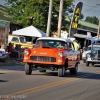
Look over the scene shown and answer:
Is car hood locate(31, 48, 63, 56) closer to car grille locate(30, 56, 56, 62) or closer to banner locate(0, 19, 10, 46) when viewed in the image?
car grille locate(30, 56, 56, 62)

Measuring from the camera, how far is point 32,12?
53.8 metres

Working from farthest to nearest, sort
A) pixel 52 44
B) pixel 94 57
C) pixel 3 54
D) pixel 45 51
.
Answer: pixel 94 57
pixel 3 54
pixel 52 44
pixel 45 51

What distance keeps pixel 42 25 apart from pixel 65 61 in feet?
116

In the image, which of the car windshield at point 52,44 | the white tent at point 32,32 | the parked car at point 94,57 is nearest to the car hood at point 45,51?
the car windshield at point 52,44

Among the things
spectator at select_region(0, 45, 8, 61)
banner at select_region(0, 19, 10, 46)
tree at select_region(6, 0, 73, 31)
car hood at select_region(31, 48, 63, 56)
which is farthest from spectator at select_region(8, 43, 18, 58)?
tree at select_region(6, 0, 73, 31)

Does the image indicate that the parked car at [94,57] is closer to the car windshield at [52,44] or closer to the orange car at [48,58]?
the car windshield at [52,44]

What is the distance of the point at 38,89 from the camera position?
13.3 metres

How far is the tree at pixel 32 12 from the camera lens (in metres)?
53.6

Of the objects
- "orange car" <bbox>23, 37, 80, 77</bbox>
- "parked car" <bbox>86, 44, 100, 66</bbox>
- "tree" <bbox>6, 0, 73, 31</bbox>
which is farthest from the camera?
"tree" <bbox>6, 0, 73, 31</bbox>

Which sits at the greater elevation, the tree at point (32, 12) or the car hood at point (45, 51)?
the tree at point (32, 12)

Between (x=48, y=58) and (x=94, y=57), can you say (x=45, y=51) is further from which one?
(x=94, y=57)

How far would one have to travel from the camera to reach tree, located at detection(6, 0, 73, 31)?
53.6 m

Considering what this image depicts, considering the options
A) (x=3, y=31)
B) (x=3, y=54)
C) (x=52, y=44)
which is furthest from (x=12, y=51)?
(x=52, y=44)

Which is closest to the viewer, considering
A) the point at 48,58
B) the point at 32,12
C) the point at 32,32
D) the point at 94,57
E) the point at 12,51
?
the point at 48,58
